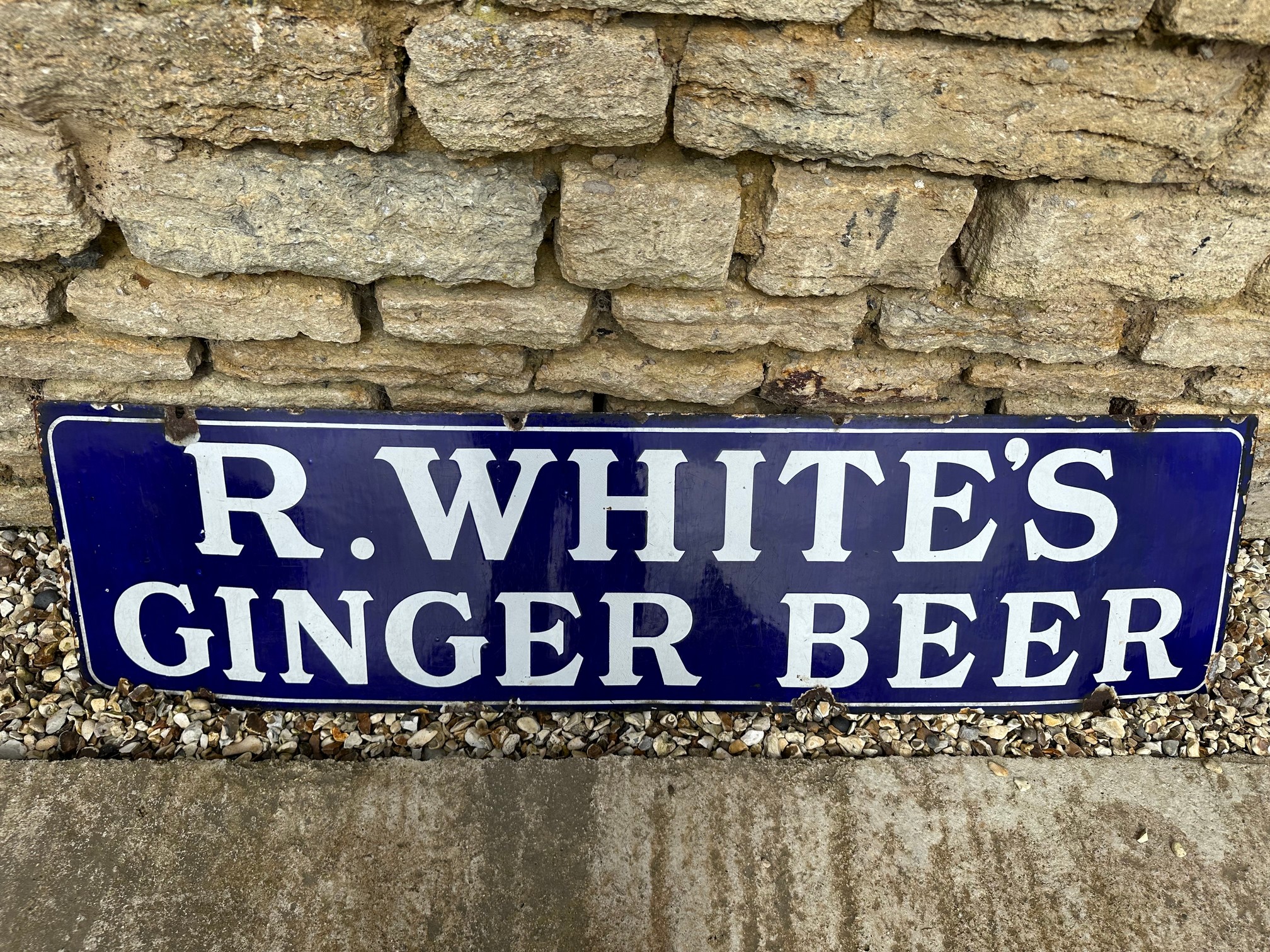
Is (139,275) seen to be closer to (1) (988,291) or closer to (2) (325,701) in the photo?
(2) (325,701)

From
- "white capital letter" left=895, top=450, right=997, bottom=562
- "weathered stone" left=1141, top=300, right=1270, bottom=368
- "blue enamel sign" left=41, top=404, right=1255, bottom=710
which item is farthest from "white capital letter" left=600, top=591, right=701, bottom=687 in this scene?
"weathered stone" left=1141, top=300, right=1270, bottom=368

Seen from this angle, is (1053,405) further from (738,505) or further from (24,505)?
(24,505)

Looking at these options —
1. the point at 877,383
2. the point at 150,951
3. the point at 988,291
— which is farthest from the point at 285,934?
the point at 988,291

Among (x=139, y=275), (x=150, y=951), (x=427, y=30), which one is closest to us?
(x=427, y=30)

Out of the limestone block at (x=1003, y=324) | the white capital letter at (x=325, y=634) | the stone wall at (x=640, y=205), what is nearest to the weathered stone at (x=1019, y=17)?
the stone wall at (x=640, y=205)

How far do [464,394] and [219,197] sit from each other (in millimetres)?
588

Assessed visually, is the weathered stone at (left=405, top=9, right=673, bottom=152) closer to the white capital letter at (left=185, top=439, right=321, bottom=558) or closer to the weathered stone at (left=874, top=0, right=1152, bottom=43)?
the weathered stone at (left=874, top=0, right=1152, bottom=43)

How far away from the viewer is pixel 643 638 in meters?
2.04

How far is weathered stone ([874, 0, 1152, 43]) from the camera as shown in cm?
147

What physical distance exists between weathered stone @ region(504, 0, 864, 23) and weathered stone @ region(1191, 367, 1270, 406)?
1.15m

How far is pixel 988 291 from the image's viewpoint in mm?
1786

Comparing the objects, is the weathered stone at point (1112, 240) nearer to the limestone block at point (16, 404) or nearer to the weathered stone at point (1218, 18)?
the weathered stone at point (1218, 18)

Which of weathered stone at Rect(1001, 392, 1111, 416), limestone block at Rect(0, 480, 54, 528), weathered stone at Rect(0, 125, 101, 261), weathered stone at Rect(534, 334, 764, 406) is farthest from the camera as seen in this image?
limestone block at Rect(0, 480, 54, 528)

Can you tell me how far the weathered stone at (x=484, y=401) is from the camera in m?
1.94
